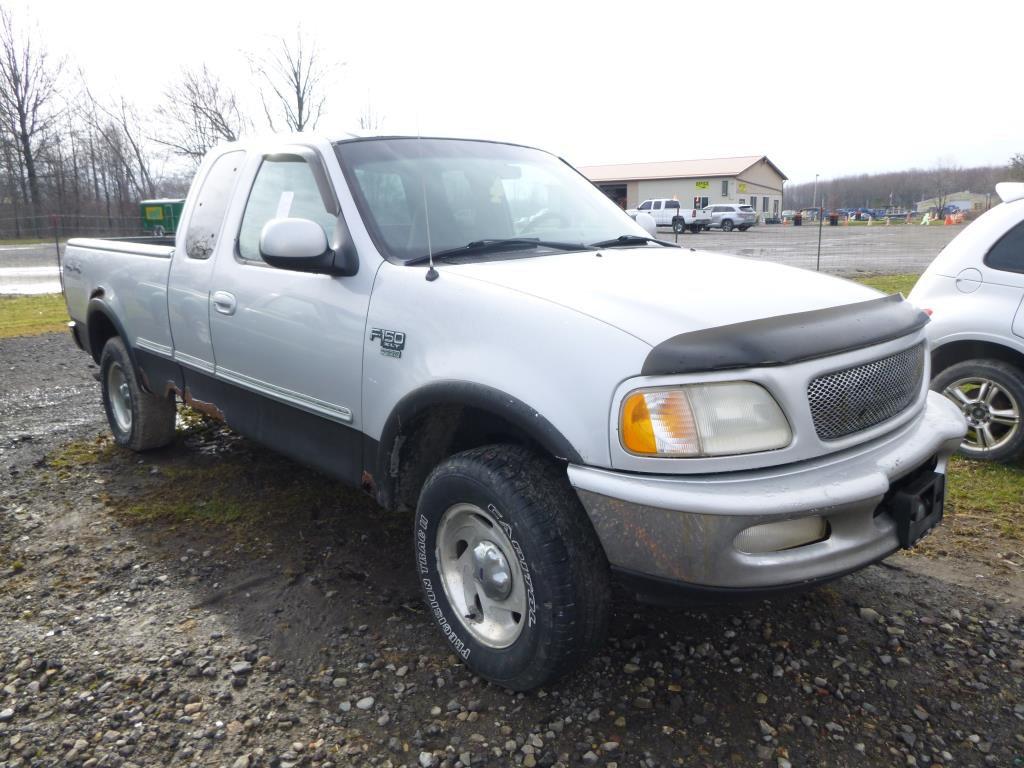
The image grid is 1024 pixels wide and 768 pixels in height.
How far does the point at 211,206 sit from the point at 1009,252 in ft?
15.5

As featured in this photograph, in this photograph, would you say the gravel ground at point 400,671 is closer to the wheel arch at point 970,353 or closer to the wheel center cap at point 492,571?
the wheel center cap at point 492,571

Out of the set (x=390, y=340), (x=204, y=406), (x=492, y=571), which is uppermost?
(x=390, y=340)

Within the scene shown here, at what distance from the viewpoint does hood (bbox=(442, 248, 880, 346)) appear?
2436mm

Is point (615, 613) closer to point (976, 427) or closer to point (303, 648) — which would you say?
point (303, 648)

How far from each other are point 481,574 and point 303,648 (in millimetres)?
854

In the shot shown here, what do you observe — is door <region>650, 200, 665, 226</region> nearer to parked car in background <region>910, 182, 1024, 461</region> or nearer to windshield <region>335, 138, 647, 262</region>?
parked car in background <region>910, 182, 1024, 461</region>

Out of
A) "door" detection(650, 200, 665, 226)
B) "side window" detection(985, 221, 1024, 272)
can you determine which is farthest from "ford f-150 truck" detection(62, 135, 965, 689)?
"door" detection(650, 200, 665, 226)

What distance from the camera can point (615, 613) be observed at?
3.34 metres

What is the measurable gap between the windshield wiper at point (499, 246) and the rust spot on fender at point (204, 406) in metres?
1.68

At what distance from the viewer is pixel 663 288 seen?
8.88 ft

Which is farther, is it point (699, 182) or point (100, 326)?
point (699, 182)

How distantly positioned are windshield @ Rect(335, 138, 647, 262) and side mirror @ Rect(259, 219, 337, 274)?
0.23 m

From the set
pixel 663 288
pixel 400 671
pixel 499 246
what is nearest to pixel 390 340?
pixel 499 246

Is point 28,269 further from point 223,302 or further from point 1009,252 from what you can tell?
point 1009,252
